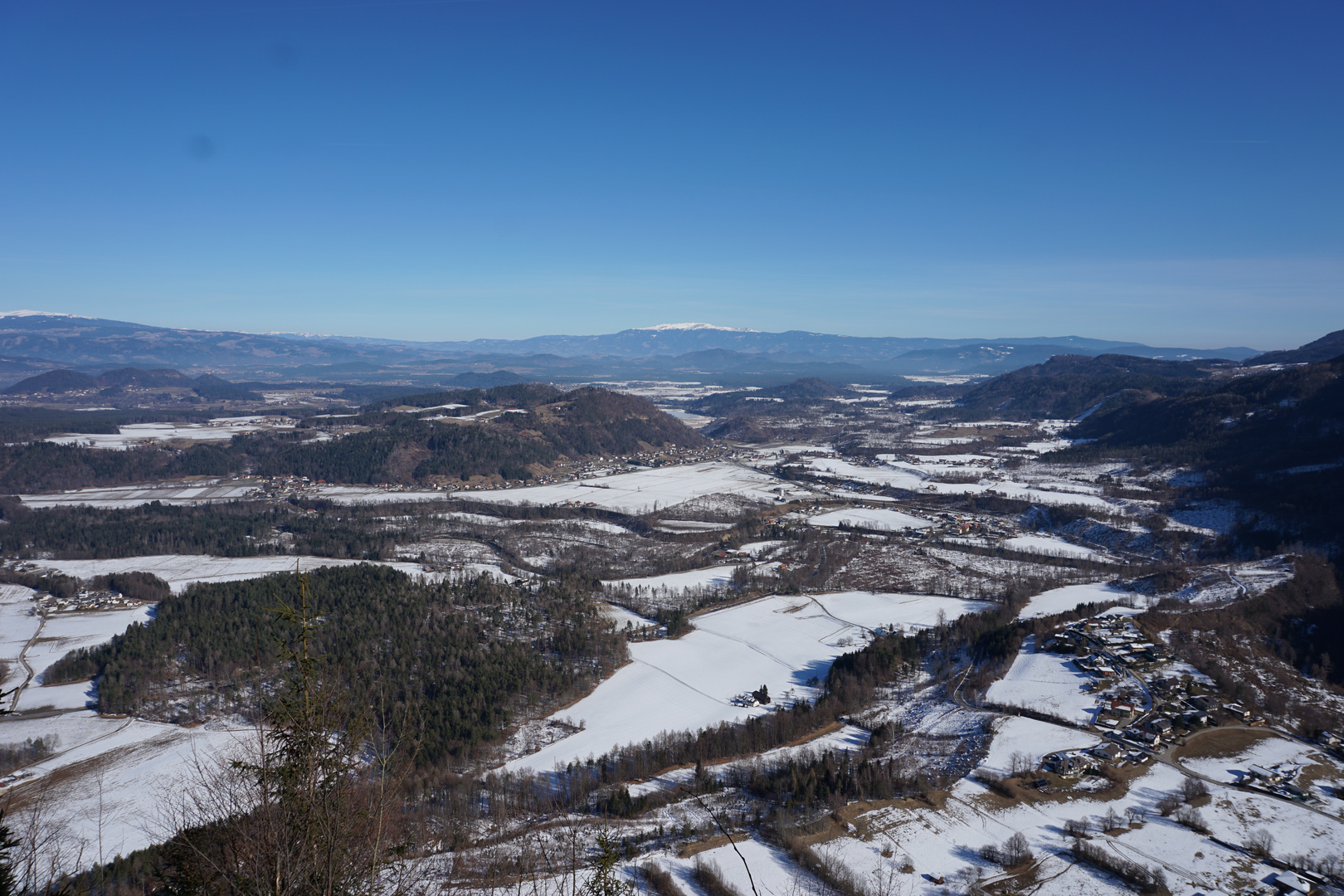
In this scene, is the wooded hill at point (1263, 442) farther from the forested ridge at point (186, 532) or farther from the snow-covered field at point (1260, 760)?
the forested ridge at point (186, 532)

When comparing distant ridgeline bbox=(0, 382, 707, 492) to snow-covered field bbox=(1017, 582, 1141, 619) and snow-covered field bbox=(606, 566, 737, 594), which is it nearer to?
snow-covered field bbox=(606, 566, 737, 594)

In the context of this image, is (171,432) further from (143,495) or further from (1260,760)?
(1260,760)

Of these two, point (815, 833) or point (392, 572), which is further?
point (392, 572)

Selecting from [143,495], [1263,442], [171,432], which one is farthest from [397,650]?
[171,432]

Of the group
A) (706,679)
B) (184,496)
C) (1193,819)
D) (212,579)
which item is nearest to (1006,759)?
(1193,819)

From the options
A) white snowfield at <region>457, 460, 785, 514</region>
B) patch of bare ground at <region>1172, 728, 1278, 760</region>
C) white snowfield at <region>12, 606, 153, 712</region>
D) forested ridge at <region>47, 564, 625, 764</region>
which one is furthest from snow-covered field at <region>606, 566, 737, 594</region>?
white snowfield at <region>12, 606, 153, 712</region>

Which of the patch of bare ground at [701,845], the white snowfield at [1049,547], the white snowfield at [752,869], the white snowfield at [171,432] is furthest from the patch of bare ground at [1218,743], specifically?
the white snowfield at [171,432]

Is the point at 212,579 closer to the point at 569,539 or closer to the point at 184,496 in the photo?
the point at 569,539
